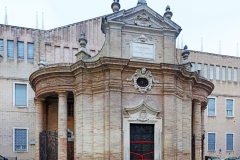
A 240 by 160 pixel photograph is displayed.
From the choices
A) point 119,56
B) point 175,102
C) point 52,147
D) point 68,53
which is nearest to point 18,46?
point 68,53

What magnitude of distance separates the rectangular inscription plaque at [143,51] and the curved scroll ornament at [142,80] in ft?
2.49

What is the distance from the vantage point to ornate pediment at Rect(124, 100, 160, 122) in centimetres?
1310

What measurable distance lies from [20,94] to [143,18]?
14.2 meters

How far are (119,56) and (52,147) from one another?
608cm

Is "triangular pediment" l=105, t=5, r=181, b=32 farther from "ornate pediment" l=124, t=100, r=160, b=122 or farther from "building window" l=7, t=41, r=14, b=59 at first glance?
"building window" l=7, t=41, r=14, b=59

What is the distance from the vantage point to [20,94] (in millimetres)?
23469

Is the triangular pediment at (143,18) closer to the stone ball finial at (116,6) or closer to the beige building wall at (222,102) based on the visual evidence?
the stone ball finial at (116,6)

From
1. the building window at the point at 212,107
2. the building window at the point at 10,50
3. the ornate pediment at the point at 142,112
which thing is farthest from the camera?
the building window at the point at 212,107

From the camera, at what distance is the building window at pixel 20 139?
22.7 metres

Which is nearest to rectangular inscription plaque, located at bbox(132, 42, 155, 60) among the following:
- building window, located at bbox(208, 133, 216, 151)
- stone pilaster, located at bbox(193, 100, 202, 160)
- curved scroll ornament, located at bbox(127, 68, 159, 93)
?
curved scroll ornament, located at bbox(127, 68, 159, 93)

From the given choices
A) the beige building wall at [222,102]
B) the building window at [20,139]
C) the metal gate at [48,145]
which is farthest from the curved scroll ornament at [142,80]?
the beige building wall at [222,102]

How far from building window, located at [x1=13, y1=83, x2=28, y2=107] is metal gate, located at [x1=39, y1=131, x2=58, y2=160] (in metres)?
8.73

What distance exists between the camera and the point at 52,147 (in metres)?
14.8

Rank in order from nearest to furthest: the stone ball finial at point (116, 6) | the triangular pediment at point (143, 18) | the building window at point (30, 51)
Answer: the triangular pediment at point (143, 18) → the stone ball finial at point (116, 6) → the building window at point (30, 51)
